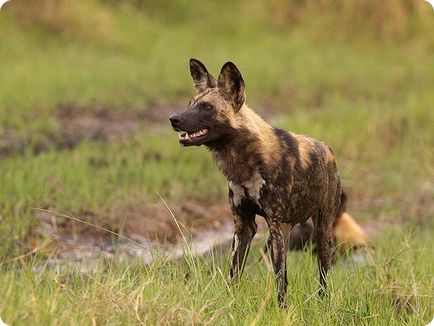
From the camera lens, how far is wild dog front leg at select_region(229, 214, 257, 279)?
4438 mm

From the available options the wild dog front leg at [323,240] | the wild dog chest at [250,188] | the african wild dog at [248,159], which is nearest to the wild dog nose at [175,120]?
the african wild dog at [248,159]

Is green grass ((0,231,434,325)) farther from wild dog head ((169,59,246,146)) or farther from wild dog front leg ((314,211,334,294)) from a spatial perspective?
wild dog head ((169,59,246,146))

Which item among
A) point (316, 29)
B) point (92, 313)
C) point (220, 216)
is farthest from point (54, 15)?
point (92, 313)

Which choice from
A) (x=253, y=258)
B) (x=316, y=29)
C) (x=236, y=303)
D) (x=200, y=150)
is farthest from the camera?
(x=316, y=29)

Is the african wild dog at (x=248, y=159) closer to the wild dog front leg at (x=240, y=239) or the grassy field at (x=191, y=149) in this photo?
the wild dog front leg at (x=240, y=239)

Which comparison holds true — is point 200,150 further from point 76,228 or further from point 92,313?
point 92,313

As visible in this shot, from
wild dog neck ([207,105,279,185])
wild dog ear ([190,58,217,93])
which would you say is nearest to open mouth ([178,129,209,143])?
wild dog neck ([207,105,279,185])

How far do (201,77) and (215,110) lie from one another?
228 mm

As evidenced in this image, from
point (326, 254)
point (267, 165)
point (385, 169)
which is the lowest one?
point (385, 169)

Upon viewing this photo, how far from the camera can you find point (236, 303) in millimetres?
4066

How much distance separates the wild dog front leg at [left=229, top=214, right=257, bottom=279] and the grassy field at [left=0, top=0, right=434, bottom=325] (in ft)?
0.22

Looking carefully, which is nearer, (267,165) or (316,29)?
Result: (267,165)

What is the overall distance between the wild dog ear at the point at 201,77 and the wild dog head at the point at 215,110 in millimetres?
13

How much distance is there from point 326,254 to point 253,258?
1.08 metres
